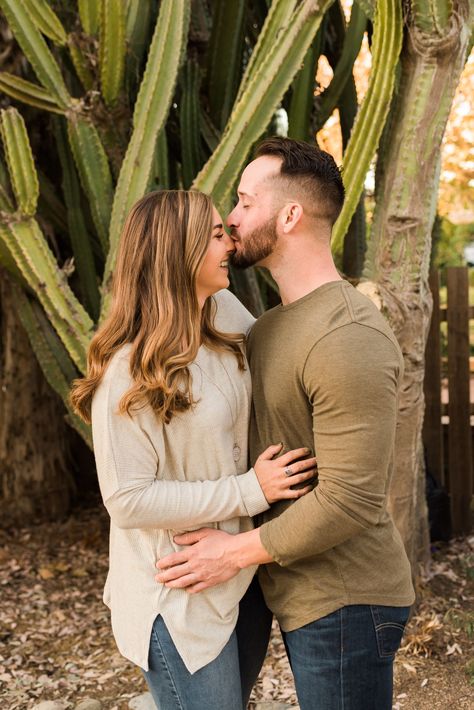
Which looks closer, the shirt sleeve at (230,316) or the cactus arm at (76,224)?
the shirt sleeve at (230,316)

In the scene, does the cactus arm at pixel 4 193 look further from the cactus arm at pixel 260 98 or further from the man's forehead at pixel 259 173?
the man's forehead at pixel 259 173

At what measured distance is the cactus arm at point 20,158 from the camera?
10.3ft

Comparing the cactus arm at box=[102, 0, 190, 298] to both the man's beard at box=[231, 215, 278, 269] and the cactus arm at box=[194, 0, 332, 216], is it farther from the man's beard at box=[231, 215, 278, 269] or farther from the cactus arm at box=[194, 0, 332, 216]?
the man's beard at box=[231, 215, 278, 269]

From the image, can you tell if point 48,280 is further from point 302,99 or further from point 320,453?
point 320,453

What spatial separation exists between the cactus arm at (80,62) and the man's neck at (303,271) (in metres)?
2.01

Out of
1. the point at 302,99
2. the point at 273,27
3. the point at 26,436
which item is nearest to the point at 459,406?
the point at 302,99

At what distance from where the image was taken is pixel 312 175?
186 centimetres

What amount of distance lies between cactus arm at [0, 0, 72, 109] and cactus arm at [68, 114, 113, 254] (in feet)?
0.39

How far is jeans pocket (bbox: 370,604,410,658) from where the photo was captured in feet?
5.57

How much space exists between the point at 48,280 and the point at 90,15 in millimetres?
1159

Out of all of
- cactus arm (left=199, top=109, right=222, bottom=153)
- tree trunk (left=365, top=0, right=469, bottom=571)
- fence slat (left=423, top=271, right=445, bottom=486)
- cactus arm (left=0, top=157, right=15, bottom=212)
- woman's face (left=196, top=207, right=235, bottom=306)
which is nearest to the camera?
woman's face (left=196, top=207, right=235, bottom=306)

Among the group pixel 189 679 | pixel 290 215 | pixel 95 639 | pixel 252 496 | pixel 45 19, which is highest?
pixel 45 19

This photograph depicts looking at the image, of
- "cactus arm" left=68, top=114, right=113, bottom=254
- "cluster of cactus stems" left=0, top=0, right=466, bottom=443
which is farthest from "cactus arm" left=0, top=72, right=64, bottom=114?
"cactus arm" left=68, top=114, right=113, bottom=254

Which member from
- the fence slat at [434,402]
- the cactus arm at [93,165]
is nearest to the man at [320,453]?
the cactus arm at [93,165]
